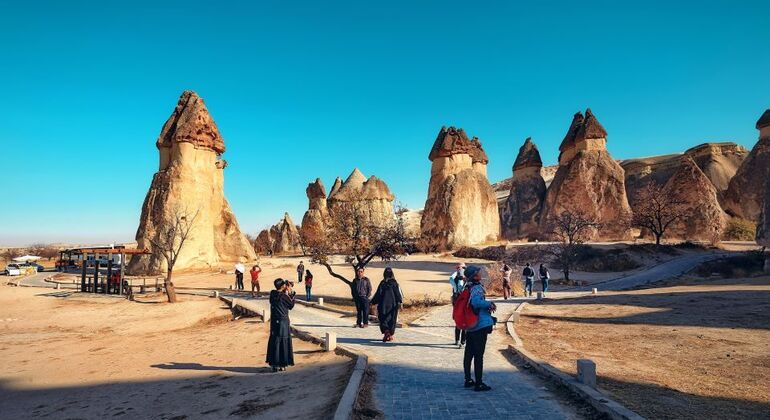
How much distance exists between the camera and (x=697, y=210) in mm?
36938

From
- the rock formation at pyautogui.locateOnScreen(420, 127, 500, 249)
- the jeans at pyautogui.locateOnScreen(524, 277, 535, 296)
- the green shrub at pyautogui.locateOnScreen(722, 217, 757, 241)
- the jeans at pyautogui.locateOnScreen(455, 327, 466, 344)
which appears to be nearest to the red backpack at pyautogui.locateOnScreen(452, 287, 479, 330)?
the jeans at pyautogui.locateOnScreen(455, 327, 466, 344)

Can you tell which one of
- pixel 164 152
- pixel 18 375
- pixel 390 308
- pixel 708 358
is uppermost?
pixel 164 152

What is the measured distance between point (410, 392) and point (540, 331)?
19.9 feet

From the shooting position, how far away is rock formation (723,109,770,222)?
41094mm

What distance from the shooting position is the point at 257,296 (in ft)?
66.9

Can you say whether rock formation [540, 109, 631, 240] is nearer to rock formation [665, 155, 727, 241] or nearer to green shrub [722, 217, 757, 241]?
A: rock formation [665, 155, 727, 241]

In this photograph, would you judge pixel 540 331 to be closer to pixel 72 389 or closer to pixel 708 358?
pixel 708 358

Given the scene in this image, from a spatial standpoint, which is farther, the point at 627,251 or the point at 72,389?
the point at 627,251

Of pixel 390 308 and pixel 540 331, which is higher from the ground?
pixel 390 308

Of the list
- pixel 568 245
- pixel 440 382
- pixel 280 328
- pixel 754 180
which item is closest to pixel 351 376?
pixel 440 382

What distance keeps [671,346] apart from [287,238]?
5420 cm

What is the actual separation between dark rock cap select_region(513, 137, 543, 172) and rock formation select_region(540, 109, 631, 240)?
6.72m

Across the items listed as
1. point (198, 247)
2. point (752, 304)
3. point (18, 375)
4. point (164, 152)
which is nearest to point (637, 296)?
point (752, 304)

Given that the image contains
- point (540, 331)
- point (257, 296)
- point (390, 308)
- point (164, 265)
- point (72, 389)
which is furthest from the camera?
point (164, 265)
